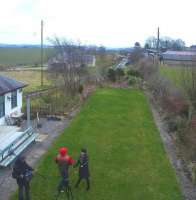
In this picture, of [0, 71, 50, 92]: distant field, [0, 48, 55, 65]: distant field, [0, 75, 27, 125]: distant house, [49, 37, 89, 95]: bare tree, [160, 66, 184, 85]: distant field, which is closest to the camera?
[0, 75, 27, 125]: distant house

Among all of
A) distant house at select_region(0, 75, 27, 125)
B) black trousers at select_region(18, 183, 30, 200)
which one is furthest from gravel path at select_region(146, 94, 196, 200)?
distant house at select_region(0, 75, 27, 125)

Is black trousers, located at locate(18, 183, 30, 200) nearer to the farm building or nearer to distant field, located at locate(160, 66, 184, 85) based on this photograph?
the farm building

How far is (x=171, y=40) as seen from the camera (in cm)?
11944

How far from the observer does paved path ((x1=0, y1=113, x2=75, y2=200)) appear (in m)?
10.8

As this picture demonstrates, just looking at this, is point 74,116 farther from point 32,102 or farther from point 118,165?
point 118,165

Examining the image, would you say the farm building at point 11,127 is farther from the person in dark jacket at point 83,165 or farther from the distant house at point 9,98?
the person in dark jacket at point 83,165

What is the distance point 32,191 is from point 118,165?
3.92 m

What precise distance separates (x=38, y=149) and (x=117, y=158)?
3.69m

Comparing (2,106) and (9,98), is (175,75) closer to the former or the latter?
(9,98)

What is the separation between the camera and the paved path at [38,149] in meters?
10.8

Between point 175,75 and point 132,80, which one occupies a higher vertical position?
point 175,75

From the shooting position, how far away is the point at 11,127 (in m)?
16.8

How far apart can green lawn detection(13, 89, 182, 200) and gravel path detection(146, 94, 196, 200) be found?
24cm

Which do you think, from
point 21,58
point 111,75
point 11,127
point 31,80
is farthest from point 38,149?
point 21,58
